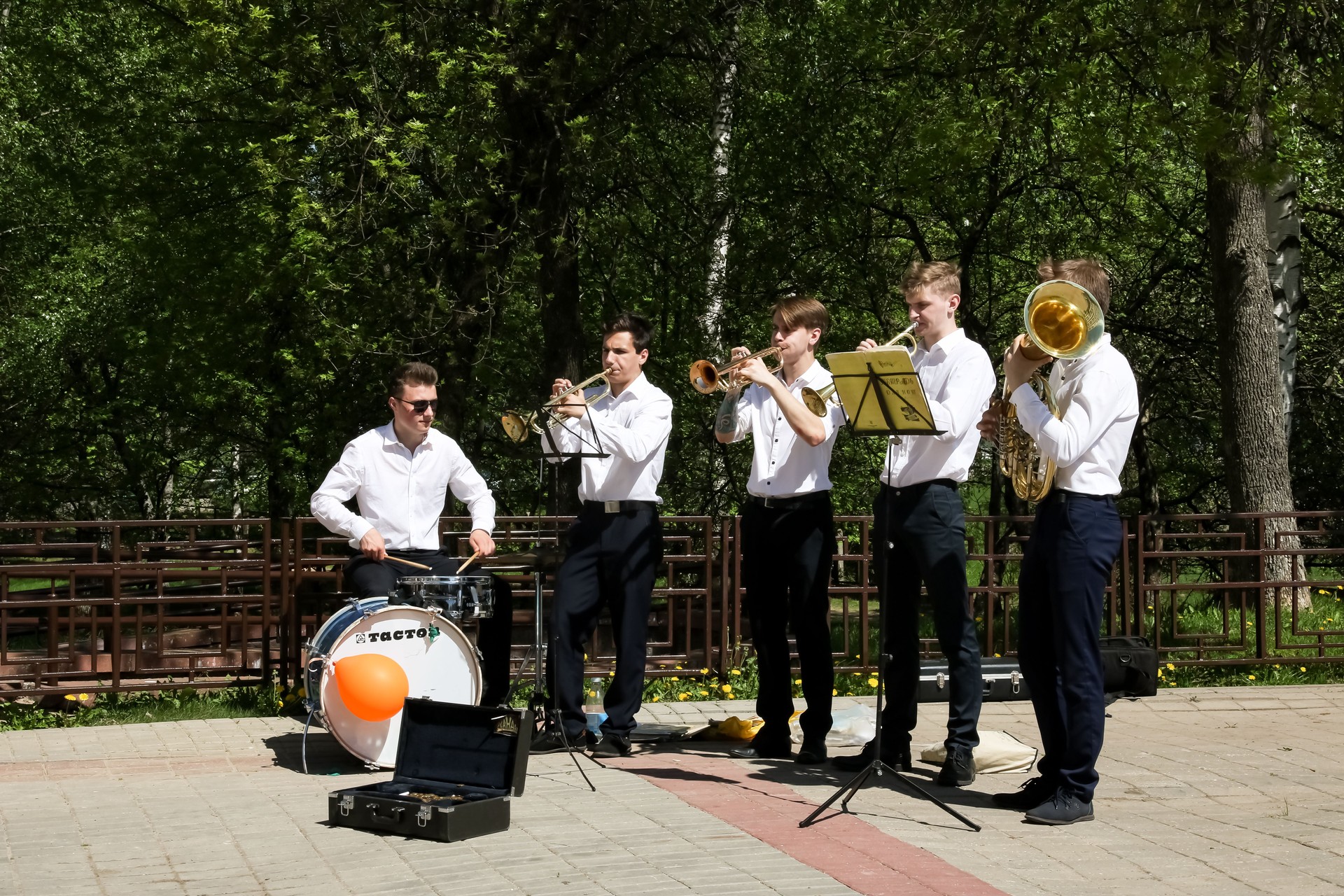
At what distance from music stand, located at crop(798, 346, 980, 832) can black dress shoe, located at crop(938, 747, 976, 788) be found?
71cm

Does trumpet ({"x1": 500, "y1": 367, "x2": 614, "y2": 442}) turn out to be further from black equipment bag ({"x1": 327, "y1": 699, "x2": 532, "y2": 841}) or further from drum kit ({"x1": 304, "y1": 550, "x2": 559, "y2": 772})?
black equipment bag ({"x1": 327, "y1": 699, "x2": 532, "y2": 841})

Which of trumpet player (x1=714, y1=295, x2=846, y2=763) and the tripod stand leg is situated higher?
trumpet player (x1=714, y1=295, x2=846, y2=763)

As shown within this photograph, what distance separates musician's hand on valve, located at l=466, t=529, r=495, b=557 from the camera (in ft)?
25.6

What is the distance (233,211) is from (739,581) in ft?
37.1

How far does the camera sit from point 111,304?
23.3 metres

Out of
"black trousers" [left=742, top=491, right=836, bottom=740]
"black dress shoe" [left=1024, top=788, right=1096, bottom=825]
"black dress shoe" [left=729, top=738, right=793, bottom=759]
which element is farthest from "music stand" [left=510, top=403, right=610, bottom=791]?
"black dress shoe" [left=1024, top=788, right=1096, bottom=825]

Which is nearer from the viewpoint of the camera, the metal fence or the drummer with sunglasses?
the drummer with sunglasses

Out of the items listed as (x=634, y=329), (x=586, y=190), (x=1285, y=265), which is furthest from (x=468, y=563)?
(x=1285, y=265)

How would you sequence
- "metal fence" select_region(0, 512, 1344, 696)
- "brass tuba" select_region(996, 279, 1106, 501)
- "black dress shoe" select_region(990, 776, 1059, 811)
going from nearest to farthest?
"brass tuba" select_region(996, 279, 1106, 501) → "black dress shoe" select_region(990, 776, 1059, 811) → "metal fence" select_region(0, 512, 1344, 696)

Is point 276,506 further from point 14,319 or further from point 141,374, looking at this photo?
point 14,319

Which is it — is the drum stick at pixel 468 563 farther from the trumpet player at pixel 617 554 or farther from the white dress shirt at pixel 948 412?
the white dress shirt at pixel 948 412

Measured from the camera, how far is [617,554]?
25.2 ft

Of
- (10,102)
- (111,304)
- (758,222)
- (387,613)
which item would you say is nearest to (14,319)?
(111,304)

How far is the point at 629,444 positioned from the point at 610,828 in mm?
2092
